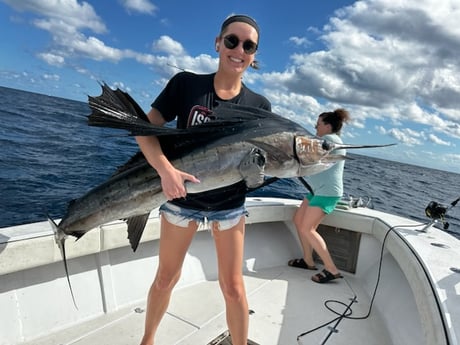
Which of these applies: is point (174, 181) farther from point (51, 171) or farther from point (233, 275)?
point (51, 171)

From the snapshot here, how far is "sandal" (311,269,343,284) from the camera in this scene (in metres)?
3.77

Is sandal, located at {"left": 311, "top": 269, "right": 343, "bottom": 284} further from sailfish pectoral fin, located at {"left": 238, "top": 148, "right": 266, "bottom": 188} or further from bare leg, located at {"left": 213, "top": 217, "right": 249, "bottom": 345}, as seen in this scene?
sailfish pectoral fin, located at {"left": 238, "top": 148, "right": 266, "bottom": 188}

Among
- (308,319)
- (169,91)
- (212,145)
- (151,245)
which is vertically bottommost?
(308,319)

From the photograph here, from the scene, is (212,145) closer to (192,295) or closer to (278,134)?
(278,134)

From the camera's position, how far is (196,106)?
183cm

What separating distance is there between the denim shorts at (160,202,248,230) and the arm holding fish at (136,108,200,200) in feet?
0.97

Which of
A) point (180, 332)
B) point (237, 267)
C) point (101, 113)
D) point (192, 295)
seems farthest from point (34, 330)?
point (101, 113)

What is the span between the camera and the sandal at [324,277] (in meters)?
3.77

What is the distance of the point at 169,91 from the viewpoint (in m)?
1.83

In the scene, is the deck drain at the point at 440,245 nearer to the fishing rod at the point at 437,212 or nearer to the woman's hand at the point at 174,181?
the fishing rod at the point at 437,212

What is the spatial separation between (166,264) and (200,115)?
845 millimetres

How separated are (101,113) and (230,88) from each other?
679mm

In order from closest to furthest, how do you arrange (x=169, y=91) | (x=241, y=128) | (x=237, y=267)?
(x=241, y=128), (x=169, y=91), (x=237, y=267)

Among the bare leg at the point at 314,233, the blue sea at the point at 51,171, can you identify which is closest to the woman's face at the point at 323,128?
the bare leg at the point at 314,233
